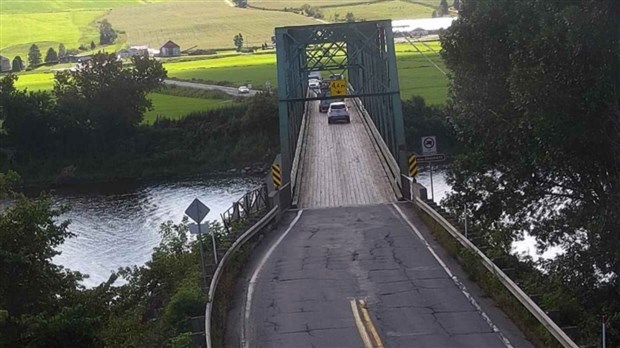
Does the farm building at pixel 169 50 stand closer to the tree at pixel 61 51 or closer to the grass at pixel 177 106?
the tree at pixel 61 51

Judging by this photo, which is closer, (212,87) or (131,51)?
(212,87)

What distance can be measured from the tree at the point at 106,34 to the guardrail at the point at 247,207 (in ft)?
325

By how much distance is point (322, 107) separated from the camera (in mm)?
52406

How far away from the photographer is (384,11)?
Answer: 114 meters

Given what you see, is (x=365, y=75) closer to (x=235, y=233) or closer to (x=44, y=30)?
(x=235, y=233)

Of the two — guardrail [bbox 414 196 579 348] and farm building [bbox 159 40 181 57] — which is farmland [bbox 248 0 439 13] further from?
guardrail [bbox 414 196 579 348]

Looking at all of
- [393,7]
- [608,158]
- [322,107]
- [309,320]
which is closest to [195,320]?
[309,320]

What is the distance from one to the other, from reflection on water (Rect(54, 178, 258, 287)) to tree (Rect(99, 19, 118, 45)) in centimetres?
6601

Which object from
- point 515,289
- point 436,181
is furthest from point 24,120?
point 515,289

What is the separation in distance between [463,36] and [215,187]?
3332 cm

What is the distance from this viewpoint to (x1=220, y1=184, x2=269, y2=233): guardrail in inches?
874

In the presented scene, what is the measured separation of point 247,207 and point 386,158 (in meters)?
10.2

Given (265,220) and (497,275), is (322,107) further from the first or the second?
(497,275)

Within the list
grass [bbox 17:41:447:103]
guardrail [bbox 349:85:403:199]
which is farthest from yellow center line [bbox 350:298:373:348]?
grass [bbox 17:41:447:103]
